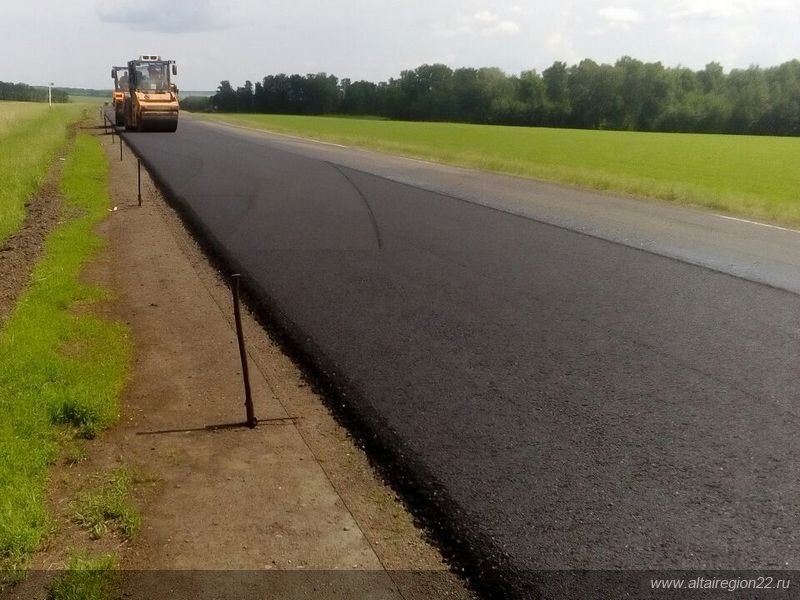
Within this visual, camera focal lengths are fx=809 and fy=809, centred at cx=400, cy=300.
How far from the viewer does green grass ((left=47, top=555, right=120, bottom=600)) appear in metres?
3.65

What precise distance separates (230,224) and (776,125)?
8210 cm

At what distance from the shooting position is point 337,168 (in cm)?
2377

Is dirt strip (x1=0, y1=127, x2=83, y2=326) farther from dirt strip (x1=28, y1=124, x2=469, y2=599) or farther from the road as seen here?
the road

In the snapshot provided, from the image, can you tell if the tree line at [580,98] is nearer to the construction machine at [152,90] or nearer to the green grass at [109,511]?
the construction machine at [152,90]

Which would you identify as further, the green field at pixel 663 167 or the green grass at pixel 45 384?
the green field at pixel 663 167

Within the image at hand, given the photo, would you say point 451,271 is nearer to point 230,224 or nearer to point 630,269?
point 630,269

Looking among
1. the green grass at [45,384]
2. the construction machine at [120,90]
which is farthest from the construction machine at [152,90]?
the green grass at [45,384]

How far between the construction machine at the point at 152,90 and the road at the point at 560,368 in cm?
2304

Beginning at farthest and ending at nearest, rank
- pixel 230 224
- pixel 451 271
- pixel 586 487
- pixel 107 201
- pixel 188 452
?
pixel 107 201 < pixel 230 224 < pixel 451 271 < pixel 188 452 < pixel 586 487

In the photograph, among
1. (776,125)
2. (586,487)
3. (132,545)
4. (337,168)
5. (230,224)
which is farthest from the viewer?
(776,125)

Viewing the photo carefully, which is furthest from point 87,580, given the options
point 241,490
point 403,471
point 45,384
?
point 45,384

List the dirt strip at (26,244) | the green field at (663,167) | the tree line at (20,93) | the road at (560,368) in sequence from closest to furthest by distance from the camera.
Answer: the road at (560,368), the dirt strip at (26,244), the green field at (663,167), the tree line at (20,93)

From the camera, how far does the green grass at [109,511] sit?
427 cm

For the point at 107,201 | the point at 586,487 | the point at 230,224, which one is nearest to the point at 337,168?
the point at 107,201
